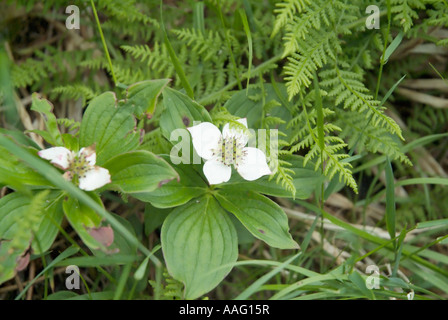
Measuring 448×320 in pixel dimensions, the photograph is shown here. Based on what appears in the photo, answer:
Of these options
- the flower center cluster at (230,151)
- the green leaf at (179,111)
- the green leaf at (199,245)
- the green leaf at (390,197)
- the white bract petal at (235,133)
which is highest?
the green leaf at (179,111)

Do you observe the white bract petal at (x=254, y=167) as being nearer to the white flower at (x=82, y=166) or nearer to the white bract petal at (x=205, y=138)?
the white bract petal at (x=205, y=138)

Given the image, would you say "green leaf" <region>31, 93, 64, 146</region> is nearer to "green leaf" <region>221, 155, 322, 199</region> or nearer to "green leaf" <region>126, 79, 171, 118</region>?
"green leaf" <region>126, 79, 171, 118</region>

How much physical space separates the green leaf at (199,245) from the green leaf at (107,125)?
15.5 inches

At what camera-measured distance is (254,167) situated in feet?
5.63

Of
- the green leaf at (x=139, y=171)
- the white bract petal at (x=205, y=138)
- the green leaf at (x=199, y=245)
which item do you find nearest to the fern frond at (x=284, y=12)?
the white bract petal at (x=205, y=138)

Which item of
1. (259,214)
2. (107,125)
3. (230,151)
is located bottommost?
(259,214)

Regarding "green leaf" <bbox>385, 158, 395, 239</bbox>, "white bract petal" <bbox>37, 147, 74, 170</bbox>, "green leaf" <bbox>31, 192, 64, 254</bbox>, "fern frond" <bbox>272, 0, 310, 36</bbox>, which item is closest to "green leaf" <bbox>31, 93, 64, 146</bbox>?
"white bract petal" <bbox>37, 147, 74, 170</bbox>

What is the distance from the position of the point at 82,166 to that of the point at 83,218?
0.21 m

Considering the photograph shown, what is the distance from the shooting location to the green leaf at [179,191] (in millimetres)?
1705

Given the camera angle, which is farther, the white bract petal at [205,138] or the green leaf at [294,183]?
the green leaf at [294,183]

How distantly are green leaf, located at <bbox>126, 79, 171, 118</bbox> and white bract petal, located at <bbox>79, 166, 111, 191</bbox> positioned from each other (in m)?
0.30

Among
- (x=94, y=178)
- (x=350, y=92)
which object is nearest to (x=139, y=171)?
(x=94, y=178)

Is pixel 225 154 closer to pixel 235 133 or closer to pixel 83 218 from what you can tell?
pixel 235 133
